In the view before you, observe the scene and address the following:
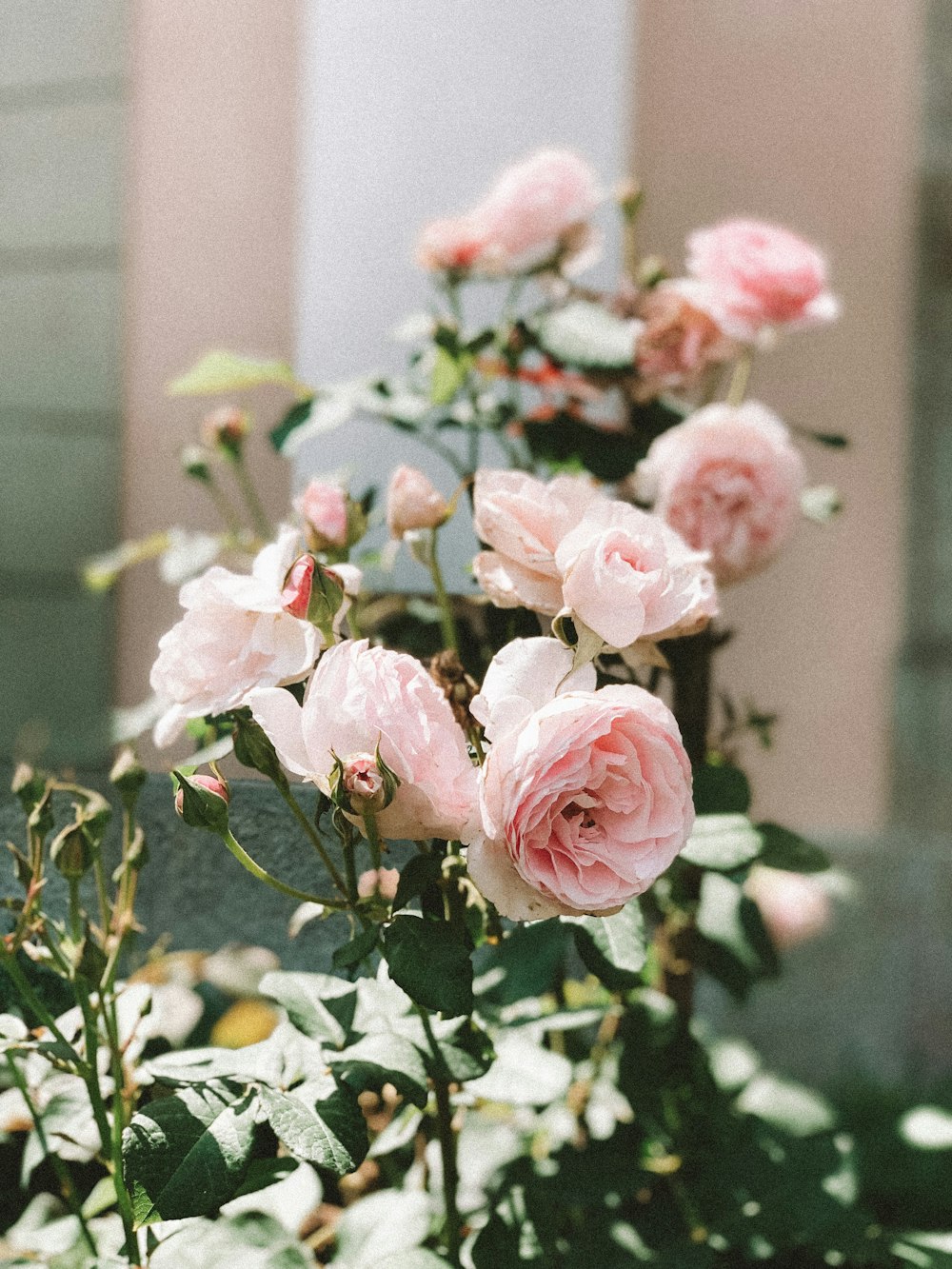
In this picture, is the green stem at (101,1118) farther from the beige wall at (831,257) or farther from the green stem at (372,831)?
the beige wall at (831,257)

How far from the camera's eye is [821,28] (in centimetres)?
168

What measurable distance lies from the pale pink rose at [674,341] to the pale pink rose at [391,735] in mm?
566

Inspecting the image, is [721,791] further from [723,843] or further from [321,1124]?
[321,1124]

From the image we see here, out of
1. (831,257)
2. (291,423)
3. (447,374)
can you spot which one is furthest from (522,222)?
(831,257)

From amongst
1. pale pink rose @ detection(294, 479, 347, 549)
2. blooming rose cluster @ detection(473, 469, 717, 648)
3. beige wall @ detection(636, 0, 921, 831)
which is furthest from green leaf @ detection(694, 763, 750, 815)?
beige wall @ detection(636, 0, 921, 831)

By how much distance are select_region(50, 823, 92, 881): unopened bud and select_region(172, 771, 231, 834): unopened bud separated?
0.19 feet

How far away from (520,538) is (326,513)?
0.50 ft

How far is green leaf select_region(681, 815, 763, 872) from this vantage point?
60 centimetres

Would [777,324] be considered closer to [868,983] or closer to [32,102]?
[32,102]

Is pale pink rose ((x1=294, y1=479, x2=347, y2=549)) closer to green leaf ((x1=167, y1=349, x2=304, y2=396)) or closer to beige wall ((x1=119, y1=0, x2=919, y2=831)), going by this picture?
green leaf ((x1=167, y1=349, x2=304, y2=396))

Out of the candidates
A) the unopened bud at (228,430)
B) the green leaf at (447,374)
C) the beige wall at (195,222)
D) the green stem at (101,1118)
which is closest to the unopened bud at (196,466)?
the unopened bud at (228,430)

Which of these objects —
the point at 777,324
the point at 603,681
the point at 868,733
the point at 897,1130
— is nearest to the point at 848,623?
the point at 868,733

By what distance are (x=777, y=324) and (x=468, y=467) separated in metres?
0.34

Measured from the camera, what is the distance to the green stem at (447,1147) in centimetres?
57
